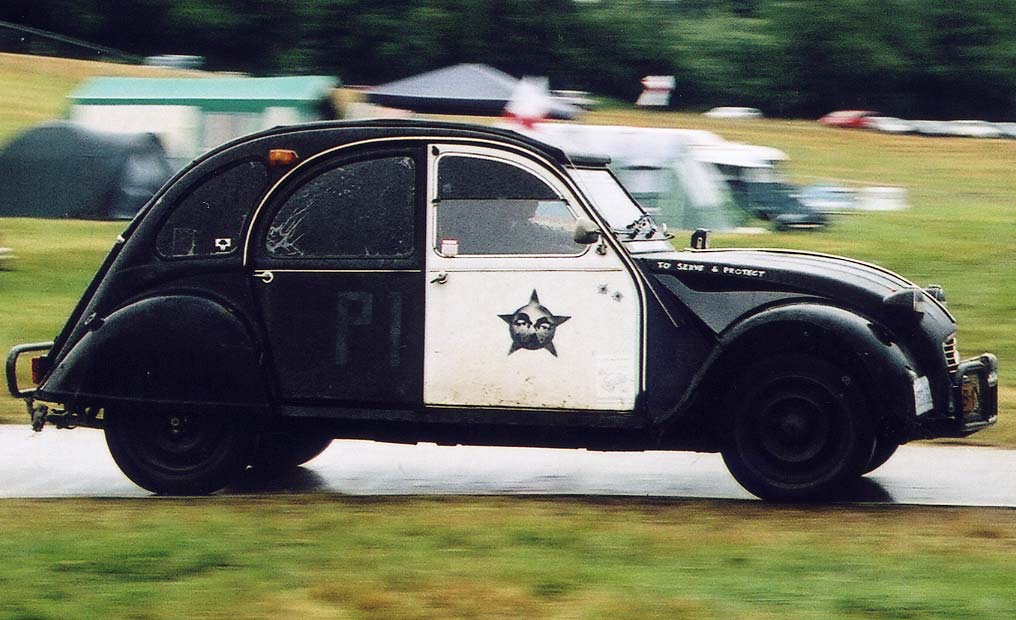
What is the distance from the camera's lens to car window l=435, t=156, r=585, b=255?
25.8 ft

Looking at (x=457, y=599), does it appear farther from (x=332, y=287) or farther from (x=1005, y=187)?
(x=1005, y=187)

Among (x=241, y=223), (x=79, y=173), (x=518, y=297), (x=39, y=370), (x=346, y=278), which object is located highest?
(x=79, y=173)

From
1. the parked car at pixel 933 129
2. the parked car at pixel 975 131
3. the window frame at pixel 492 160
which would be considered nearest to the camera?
the window frame at pixel 492 160

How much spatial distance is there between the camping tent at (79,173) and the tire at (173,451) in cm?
1469

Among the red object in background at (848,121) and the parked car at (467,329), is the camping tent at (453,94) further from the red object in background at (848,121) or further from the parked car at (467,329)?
the red object in background at (848,121)

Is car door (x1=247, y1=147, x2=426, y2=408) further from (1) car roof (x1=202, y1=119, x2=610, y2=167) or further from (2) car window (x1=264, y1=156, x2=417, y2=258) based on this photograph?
(1) car roof (x1=202, y1=119, x2=610, y2=167)

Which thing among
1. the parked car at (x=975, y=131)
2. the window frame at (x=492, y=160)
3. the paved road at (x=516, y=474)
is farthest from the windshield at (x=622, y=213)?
the parked car at (x=975, y=131)

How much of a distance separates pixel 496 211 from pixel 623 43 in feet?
202

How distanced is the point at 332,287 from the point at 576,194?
131 cm

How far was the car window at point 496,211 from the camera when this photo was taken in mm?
7852

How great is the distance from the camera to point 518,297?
25.5 feet

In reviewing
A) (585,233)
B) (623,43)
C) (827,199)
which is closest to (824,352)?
(585,233)

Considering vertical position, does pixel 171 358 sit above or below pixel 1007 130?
below

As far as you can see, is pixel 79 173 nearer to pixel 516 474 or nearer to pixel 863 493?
pixel 516 474
